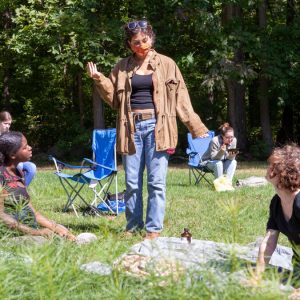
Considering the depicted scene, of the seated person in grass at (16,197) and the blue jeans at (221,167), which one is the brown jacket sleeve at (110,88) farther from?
the blue jeans at (221,167)

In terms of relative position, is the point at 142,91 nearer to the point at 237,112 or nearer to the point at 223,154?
the point at 223,154

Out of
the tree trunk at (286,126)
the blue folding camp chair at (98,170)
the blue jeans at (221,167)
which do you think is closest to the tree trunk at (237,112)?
the tree trunk at (286,126)

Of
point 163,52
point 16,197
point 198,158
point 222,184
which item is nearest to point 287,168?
point 16,197

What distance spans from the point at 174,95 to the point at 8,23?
16.0 meters

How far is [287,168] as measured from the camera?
3350 mm

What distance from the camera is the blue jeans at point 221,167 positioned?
31.7 ft

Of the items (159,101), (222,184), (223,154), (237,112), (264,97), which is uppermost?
(159,101)

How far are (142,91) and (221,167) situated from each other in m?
4.74

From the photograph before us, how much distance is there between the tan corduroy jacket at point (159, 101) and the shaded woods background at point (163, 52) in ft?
36.0

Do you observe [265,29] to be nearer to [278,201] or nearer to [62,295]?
[278,201]

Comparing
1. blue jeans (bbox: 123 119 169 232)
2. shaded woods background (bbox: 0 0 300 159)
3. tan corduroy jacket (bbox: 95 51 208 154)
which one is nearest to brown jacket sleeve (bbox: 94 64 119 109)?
tan corduroy jacket (bbox: 95 51 208 154)

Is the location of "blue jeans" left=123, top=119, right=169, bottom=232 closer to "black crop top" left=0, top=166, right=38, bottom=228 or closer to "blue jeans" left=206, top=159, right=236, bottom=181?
"black crop top" left=0, top=166, right=38, bottom=228

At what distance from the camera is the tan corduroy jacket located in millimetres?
5062

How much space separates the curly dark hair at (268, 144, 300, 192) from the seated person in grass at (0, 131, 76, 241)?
Answer: 3.80ft
